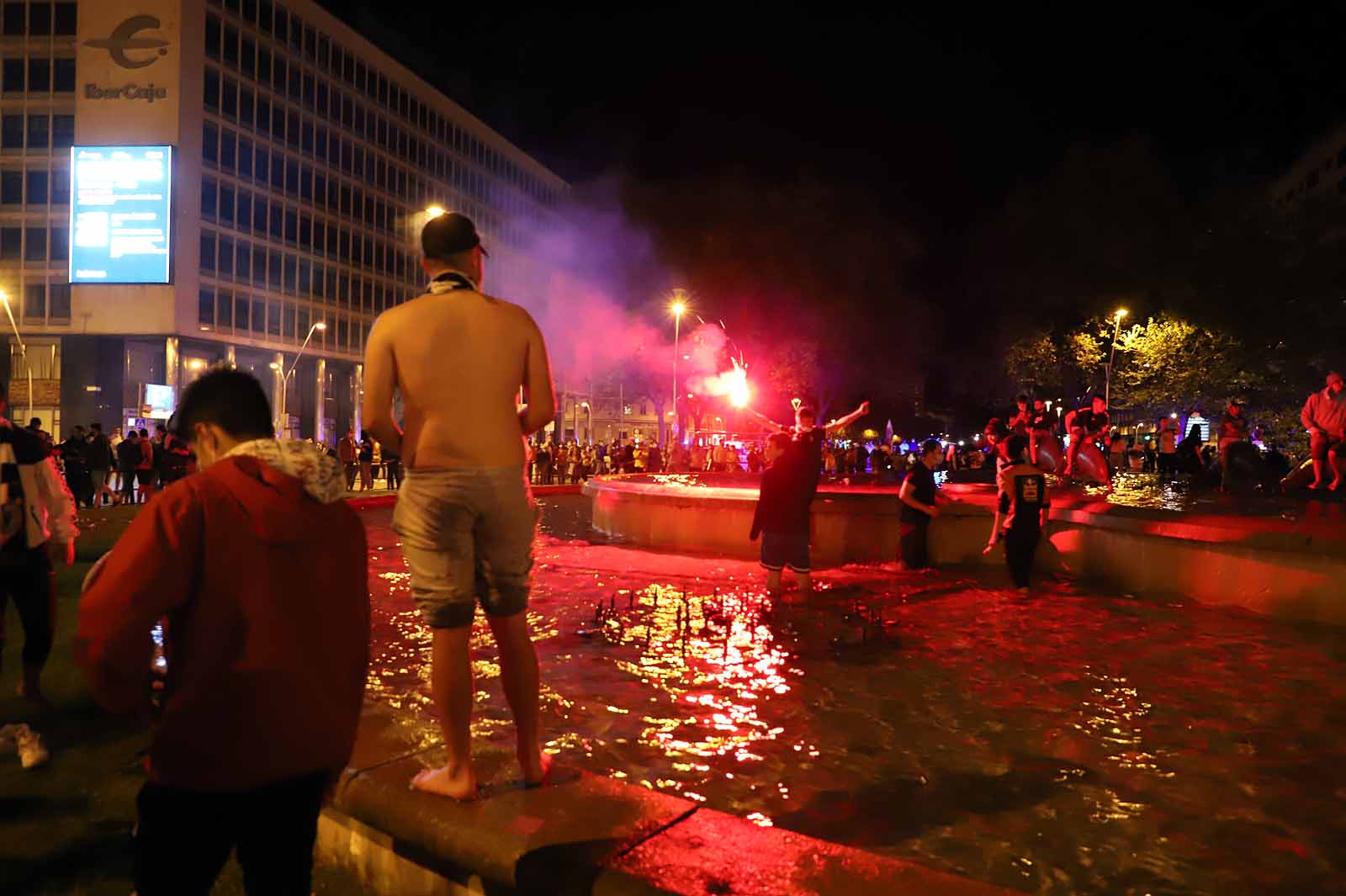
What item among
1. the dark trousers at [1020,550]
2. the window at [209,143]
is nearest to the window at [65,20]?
the window at [209,143]

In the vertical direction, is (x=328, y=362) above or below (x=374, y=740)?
above

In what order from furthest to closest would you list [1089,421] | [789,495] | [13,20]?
[13,20]
[1089,421]
[789,495]

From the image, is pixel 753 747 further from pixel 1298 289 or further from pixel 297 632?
pixel 1298 289

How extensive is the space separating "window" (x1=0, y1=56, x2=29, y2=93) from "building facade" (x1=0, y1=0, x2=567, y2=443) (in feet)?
0.40

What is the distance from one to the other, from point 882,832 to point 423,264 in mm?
2564

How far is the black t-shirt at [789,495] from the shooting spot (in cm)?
873

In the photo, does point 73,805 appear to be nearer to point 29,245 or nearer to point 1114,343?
point 1114,343

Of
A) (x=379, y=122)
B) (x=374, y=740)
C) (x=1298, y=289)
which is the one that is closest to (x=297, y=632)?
(x=374, y=740)

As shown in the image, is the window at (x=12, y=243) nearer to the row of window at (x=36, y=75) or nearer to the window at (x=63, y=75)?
the row of window at (x=36, y=75)

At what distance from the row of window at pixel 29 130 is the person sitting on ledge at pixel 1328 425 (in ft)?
189

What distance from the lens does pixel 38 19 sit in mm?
50812

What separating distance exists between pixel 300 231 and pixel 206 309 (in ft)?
35.0

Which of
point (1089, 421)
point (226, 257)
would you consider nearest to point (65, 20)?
point (226, 257)

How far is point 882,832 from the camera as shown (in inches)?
135
